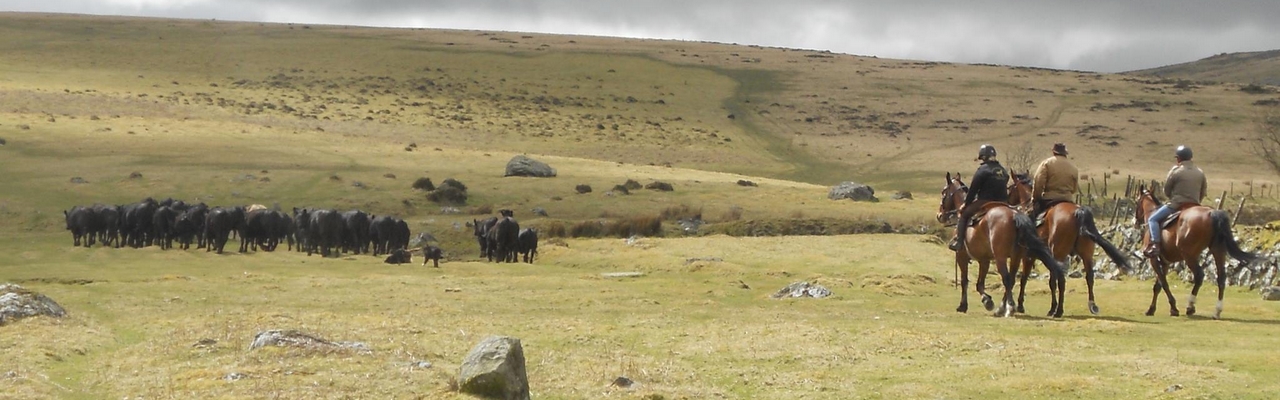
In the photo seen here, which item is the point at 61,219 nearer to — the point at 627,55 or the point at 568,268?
→ the point at 568,268

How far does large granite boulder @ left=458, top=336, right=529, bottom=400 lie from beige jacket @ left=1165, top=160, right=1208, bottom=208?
481 inches

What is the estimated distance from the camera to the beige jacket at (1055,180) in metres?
19.9

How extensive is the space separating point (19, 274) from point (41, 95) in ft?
202

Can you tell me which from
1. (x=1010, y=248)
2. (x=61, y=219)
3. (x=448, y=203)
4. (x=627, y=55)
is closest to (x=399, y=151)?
(x=448, y=203)

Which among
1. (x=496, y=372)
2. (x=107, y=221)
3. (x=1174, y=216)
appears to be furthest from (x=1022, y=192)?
(x=107, y=221)

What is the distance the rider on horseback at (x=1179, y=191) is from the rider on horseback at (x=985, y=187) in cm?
242

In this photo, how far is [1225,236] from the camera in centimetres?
1880

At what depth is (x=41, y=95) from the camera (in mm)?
84938

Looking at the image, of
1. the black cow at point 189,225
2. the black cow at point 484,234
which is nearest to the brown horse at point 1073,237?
the black cow at point 484,234

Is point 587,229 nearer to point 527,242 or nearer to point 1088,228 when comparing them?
point 527,242

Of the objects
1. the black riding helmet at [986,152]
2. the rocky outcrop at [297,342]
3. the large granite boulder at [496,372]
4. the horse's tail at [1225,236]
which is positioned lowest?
the rocky outcrop at [297,342]

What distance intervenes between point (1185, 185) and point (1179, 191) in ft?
0.56

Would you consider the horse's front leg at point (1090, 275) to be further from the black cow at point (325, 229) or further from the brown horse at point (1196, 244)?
the black cow at point (325, 229)

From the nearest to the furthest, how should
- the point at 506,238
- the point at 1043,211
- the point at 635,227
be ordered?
the point at 1043,211 < the point at 506,238 < the point at 635,227
